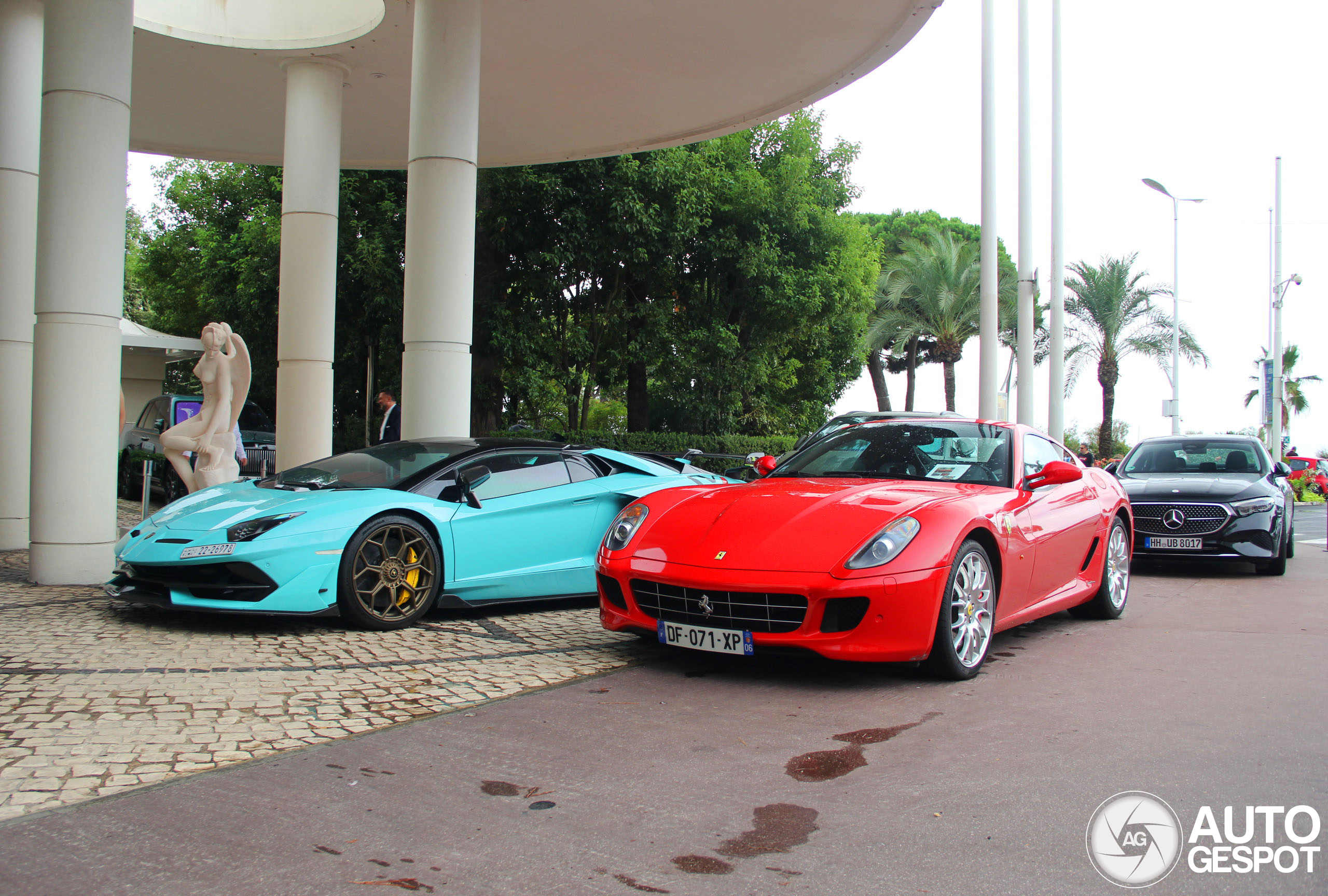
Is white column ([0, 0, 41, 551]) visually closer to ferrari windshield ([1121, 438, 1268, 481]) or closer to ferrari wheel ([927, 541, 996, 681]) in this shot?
ferrari wheel ([927, 541, 996, 681])

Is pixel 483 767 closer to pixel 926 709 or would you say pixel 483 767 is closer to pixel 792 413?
pixel 926 709

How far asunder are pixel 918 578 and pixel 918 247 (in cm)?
3381

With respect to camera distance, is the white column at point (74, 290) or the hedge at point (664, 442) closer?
the white column at point (74, 290)

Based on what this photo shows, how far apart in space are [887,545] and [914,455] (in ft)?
5.18

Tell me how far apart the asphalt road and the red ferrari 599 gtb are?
29 centimetres

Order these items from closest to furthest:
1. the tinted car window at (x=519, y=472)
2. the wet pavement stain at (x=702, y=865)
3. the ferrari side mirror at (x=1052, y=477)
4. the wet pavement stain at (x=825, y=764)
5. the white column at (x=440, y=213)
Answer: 1. the wet pavement stain at (x=702, y=865)
2. the wet pavement stain at (x=825, y=764)
3. the ferrari side mirror at (x=1052, y=477)
4. the tinted car window at (x=519, y=472)
5. the white column at (x=440, y=213)

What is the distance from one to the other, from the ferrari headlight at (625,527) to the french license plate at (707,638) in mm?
586

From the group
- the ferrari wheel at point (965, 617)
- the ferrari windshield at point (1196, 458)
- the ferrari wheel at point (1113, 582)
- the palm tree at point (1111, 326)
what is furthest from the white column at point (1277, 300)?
the ferrari wheel at point (965, 617)

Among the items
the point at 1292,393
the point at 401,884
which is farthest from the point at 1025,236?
the point at 1292,393

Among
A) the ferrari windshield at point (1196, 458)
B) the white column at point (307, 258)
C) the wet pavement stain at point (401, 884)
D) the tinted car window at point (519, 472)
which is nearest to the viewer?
the wet pavement stain at point (401, 884)

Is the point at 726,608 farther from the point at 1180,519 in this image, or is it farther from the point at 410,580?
the point at 1180,519

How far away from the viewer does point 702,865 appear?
2760 millimetres

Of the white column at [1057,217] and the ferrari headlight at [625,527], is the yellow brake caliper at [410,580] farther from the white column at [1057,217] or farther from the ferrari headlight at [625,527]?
the white column at [1057,217]

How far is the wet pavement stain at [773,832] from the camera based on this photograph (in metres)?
2.87
